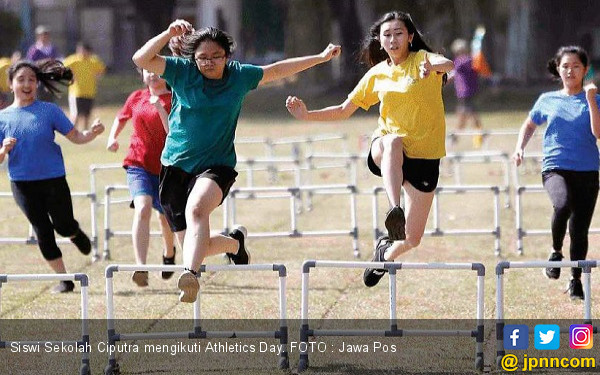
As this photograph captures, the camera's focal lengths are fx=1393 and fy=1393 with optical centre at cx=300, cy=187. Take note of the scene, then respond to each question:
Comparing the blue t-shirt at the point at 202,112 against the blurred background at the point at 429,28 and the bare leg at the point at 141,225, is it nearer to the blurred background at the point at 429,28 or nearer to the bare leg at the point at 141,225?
the bare leg at the point at 141,225

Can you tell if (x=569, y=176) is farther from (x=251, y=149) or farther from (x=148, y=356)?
(x=251, y=149)

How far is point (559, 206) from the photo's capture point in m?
10.3

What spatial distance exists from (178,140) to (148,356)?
4.46 feet

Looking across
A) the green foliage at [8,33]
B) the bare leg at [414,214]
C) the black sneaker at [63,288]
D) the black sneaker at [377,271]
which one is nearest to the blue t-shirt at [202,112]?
the bare leg at [414,214]

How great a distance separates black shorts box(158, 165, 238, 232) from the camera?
857cm

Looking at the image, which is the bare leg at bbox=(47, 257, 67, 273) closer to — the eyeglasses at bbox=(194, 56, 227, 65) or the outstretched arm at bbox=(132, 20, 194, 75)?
the outstretched arm at bbox=(132, 20, 194, 75)

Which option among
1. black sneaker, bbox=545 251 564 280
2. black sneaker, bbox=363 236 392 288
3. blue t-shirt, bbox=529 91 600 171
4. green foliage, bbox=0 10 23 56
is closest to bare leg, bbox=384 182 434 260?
black sneaker, bbox=363 236 392 288

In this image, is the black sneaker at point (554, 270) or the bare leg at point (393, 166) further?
the black sneaker at point (554, 270)

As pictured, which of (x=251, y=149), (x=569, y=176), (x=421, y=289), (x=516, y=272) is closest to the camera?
(x=569, y=176)

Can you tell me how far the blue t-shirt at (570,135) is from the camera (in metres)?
10.2

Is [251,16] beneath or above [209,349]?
above

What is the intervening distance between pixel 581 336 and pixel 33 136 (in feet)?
14.6

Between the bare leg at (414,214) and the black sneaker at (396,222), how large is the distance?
0.40 m

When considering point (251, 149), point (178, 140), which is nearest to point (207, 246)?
point (178, 140)
